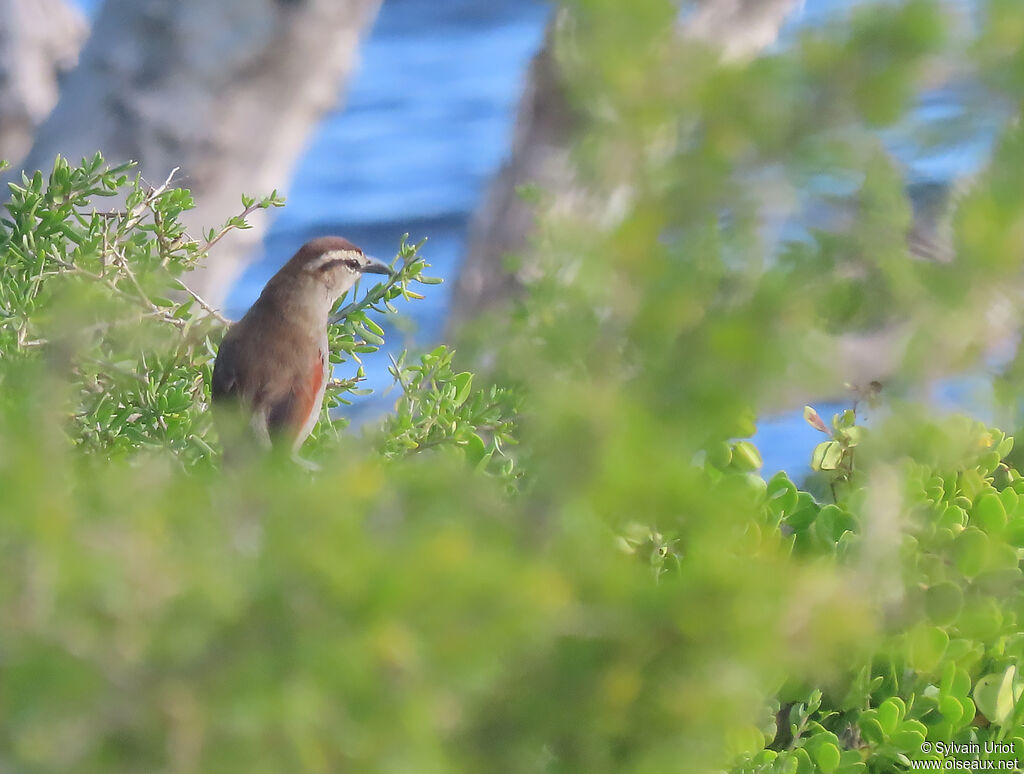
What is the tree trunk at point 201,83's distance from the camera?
9.31ft

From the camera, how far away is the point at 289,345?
1.72 metres

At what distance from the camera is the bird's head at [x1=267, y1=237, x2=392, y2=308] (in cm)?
181

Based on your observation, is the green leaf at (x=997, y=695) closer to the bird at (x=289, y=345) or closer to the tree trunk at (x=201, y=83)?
the bird at (x=289, y=345)

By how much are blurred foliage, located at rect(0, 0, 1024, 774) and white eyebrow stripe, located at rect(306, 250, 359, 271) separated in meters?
1.30

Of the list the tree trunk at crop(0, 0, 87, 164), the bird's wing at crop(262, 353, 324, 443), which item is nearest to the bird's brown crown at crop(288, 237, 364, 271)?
the bird's wing at crop(262, 353, 324, 443)

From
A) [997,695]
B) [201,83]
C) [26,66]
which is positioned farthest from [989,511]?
[26,66]

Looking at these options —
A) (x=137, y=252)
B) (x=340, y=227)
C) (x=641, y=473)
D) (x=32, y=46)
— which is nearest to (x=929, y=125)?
(x=641, y=473)

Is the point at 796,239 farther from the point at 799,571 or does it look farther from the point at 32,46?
the point at 32,46

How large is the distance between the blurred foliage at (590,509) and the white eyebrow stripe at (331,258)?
1.30m

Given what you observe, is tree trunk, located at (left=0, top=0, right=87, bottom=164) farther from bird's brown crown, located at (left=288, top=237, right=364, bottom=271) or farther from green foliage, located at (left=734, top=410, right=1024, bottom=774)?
green foliage, located at (left=734, top=410, right=1024, bottom=774)

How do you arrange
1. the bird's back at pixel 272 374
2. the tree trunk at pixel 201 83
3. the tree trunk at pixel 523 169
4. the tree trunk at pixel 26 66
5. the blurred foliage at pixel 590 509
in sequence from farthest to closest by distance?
1. the tree trunk at pixel 26 66
2. the tree trunk at pixel 523 169
3. the tree trunk at pixel 201 83
4. the bird's back at pixel 272 374
5. the blurred foliage at pixel 590 509

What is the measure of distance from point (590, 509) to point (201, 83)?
2.66 meters

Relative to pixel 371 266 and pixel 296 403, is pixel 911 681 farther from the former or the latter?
pixel 371 266

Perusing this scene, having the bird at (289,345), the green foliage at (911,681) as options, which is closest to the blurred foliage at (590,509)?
the green foliage at (911,681)
